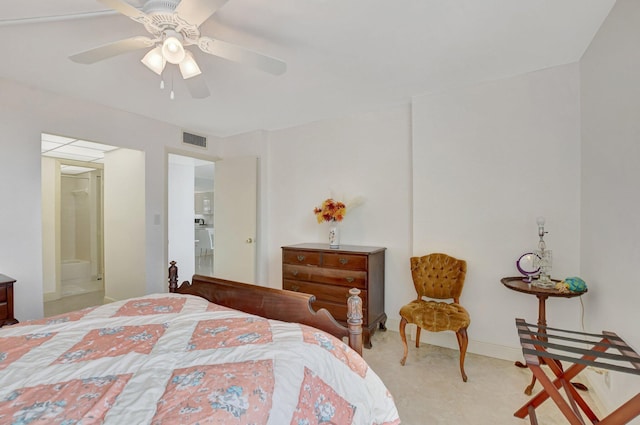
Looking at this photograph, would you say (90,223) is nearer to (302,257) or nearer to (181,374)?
(302,257)

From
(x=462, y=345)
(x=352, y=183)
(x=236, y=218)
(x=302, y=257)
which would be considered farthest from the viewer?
(x=236, y=218)

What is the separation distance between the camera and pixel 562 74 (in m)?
2.33

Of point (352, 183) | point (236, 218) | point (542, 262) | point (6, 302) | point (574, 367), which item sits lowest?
point (574, 367)

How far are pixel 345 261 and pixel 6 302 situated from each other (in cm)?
268

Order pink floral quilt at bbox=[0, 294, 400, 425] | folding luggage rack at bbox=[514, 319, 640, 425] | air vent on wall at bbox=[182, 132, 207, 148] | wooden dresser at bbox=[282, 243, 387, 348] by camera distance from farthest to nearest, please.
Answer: air vent on wall at bbox=[182, 132, 207, 148]
wooden dresser at bbox=[282, 243, 387, 348]
folding luggage rack at bbox=[514, 319, 640, 425]
pink floral quilt at bbox=[0, 294, 400, 425]

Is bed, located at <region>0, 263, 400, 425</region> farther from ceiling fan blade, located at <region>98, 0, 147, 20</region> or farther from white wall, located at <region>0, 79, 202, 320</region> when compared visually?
white wall, located at <region>0, 79, 202, 320</region>

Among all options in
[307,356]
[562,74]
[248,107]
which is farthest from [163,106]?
[562,74]

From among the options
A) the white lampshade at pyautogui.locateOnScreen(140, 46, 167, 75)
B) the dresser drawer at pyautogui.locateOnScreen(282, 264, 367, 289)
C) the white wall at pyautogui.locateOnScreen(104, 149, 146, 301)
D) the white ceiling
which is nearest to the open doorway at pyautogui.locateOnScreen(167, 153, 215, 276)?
the white wall at pyautogui.locateOnScreen(104, 149, 146, 301)

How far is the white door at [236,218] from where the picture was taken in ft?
13.4

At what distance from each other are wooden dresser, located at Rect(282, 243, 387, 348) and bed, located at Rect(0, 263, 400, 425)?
4.21 feet

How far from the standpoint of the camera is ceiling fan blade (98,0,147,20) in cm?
125

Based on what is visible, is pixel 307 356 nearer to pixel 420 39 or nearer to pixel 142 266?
pixel 420 39

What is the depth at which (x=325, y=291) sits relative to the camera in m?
3.00

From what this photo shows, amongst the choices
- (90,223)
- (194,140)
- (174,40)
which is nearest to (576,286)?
(174,40)
